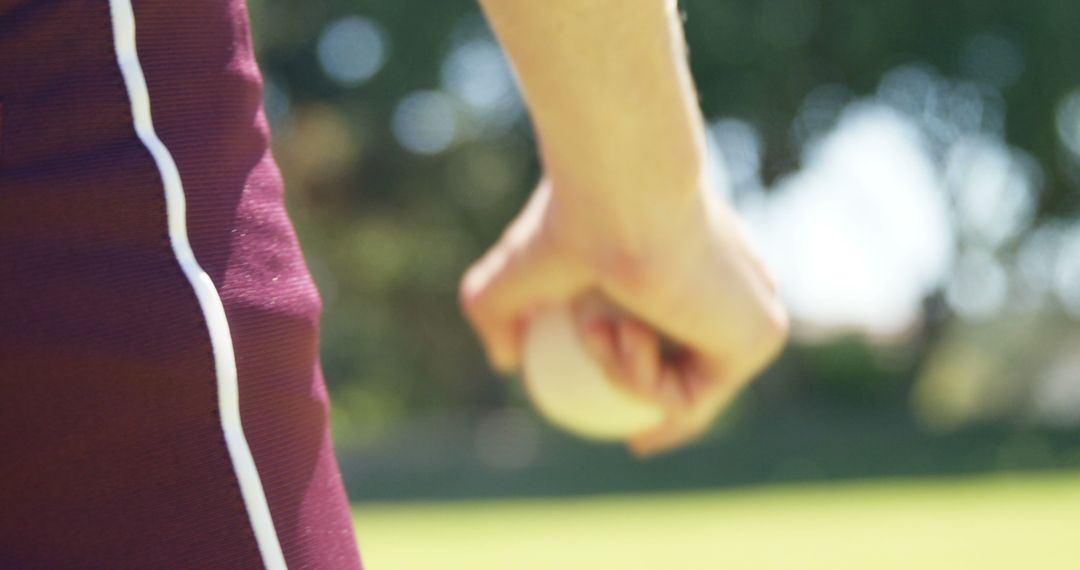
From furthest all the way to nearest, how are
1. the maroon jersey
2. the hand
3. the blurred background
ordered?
the blurred background
the hand
the maroon jersey

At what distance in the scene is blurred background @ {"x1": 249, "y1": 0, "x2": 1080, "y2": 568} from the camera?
14.5 metres

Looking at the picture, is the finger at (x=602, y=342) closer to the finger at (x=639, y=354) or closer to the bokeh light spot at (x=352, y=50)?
the finger at (x=639, y=354)

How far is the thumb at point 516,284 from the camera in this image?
1075mm

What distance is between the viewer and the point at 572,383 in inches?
45.2

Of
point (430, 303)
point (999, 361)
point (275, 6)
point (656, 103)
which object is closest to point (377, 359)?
point (430, 303)

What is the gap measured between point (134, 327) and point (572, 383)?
546 millimetres

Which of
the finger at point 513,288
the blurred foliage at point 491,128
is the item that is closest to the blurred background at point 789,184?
the blurred foliage at point 491,128

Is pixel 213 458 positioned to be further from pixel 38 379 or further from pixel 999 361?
pixel 999 361

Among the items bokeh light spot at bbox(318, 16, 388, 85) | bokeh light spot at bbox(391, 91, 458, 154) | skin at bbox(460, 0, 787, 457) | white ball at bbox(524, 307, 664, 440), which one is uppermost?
skin at bbox(460, 0, 787, 457)

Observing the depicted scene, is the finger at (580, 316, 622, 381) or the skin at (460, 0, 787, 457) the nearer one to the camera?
the skin at (460, 0, 787, 457)

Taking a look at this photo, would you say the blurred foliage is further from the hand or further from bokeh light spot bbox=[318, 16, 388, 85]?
the hand

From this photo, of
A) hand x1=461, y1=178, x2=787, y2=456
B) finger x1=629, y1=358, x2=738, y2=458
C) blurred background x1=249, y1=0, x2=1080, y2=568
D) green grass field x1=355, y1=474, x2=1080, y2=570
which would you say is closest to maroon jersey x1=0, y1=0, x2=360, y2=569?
hand x1=461, y1=178, x2=787, y2=456

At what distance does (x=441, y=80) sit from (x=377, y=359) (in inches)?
289

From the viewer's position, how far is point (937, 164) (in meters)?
15.9
